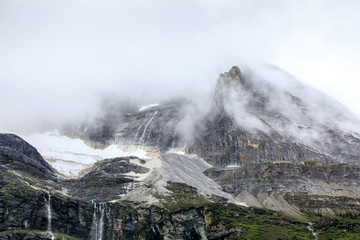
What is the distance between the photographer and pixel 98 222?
19138 cm

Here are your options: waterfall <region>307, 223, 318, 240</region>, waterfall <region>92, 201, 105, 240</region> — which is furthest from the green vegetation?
waterfall <region>92, 201, 105, 240</region>

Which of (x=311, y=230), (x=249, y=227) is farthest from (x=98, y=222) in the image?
(x=311, y=230)

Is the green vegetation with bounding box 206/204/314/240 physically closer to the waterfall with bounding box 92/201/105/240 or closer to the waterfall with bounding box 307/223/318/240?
the waterfall with bounding box 307/223/318/240

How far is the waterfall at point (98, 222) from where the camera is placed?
185 meters

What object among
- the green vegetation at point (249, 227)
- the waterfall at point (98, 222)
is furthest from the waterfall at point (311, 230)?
the waterfall at point (98, 222)

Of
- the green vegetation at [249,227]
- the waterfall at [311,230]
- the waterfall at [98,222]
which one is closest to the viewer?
the green vegetation at [249,227]

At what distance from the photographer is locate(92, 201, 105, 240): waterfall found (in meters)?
185

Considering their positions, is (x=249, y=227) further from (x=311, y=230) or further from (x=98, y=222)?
(x=98, y=222)

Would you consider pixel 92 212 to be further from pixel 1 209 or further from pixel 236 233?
pixel 236 233

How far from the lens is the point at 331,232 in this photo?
541 feet

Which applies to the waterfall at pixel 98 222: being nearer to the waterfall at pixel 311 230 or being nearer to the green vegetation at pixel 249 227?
the green vegetation at pixel 249 227

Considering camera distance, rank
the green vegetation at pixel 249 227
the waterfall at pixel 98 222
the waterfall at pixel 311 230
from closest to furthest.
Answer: the green vegetation at pixel 249 227 → the waterfall at pixel 311 230 → the waterfall at pixel 98 222

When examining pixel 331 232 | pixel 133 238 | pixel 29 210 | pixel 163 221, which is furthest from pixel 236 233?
pixel 29 210

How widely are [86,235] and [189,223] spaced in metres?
58.0
